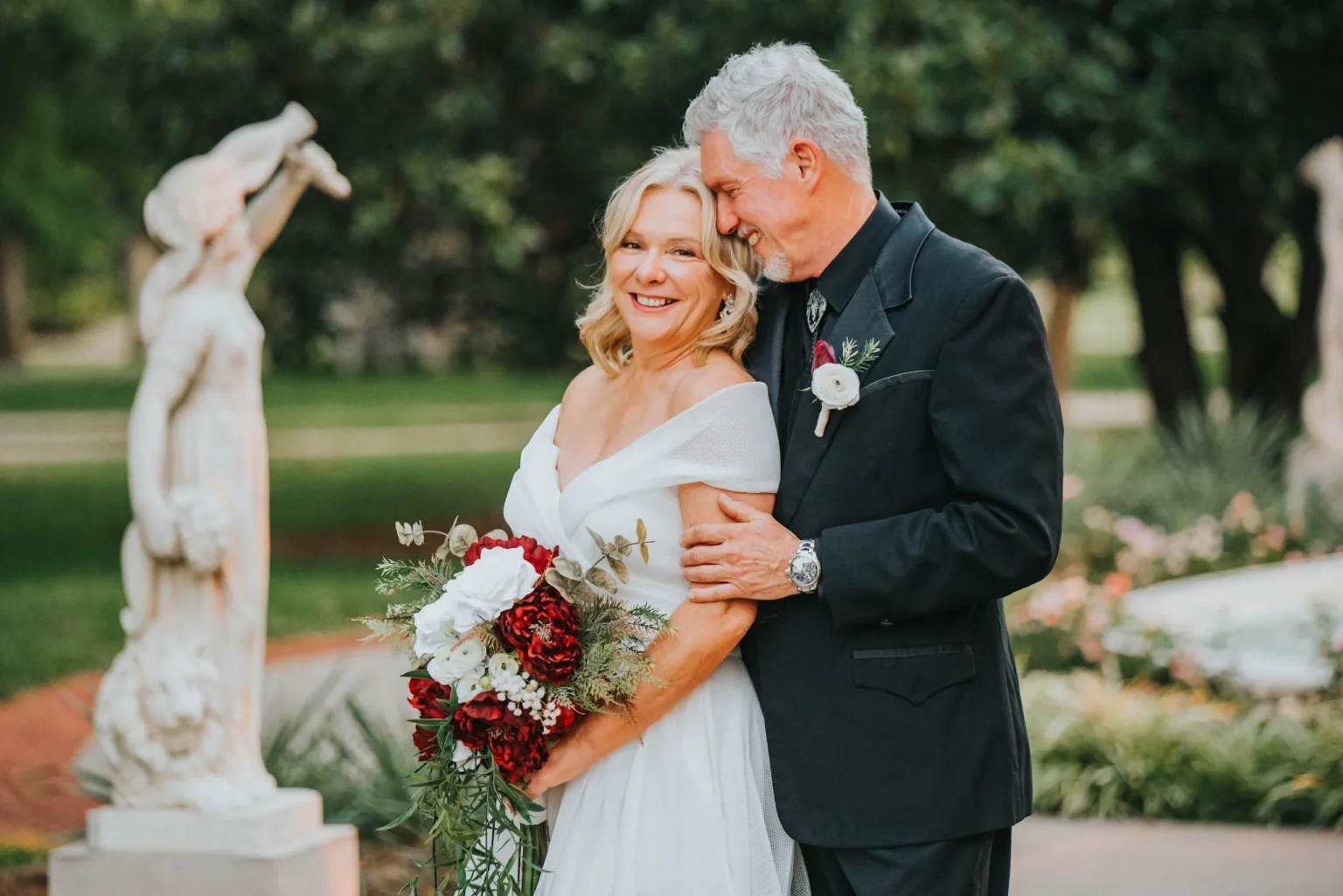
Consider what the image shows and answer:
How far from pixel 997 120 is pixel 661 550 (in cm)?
710

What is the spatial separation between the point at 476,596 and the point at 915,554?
2.58ft

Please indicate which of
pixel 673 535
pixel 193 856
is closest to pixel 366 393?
→ pixel 193 856

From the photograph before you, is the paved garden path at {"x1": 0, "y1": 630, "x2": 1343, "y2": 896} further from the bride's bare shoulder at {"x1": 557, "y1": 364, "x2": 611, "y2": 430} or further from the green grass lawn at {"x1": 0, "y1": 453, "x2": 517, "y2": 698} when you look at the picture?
the bride's bare shoulder at {"x1": 557, "y1": 364, "x2": 611, "y2": 430}

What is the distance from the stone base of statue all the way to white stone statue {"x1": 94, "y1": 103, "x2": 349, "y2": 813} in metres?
0.06

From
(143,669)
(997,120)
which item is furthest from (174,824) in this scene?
(997,120)

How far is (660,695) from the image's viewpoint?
10.0 ft

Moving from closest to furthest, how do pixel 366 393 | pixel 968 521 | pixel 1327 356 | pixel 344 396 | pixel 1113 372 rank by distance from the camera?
pixel 968 521 → pixel 1327 356 → pixel 344 396 → pixel 366 393 → pixel 1113 372

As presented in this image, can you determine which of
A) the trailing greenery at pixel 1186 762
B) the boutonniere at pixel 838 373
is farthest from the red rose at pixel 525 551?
the trailing greenery at pixel 1186 762

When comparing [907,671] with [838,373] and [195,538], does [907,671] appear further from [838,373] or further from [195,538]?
[195,538]

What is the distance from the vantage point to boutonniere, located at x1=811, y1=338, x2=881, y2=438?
294 cm

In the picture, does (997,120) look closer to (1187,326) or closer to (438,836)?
(1187,326)

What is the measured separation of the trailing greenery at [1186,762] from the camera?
6.69 meters

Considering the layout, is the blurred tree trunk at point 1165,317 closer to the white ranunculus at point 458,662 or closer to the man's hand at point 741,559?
the man's hand at point 741,559

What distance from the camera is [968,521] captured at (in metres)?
2.89
